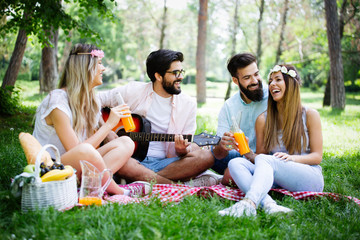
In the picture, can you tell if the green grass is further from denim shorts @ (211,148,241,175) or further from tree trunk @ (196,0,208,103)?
tree trunk @ (196,0,208,103)

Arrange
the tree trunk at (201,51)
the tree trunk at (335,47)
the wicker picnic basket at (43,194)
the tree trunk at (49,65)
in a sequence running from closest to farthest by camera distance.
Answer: the wicker picnic basket at (43,194)
the tree trunk at (49,65)
the tree trunk at (335,47)
the tree trunk at (201,51)

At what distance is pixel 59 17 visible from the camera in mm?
5762

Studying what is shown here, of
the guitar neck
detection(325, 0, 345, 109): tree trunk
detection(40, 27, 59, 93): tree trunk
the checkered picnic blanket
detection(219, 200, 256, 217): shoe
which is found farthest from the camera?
detection(325, 0, 345, 109): tree trunk

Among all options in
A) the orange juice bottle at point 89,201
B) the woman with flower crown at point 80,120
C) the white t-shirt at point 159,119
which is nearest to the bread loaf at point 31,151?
the woman with flower crown at point 80,120

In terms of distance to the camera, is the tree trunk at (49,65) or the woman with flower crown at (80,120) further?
the tree trunk at (49,65)

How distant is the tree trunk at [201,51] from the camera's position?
46.6ft

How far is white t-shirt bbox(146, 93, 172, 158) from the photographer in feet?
13.6

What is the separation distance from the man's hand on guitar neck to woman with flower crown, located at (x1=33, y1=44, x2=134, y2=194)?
56cm

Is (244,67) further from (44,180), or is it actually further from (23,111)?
(23,111)

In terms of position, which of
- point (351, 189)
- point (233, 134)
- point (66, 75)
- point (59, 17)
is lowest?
point (351, 189)

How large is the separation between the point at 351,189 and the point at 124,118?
2550 millimetres

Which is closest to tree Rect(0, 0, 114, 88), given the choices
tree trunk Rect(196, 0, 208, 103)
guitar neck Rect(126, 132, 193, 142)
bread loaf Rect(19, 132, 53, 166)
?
guitar neck Rect(126, 132, 193, 142)

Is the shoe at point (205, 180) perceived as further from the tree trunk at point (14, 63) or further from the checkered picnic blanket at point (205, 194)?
the tree trunk at point (14, 63)

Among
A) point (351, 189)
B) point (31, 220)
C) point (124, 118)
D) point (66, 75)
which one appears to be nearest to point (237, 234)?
point (31, 220)
